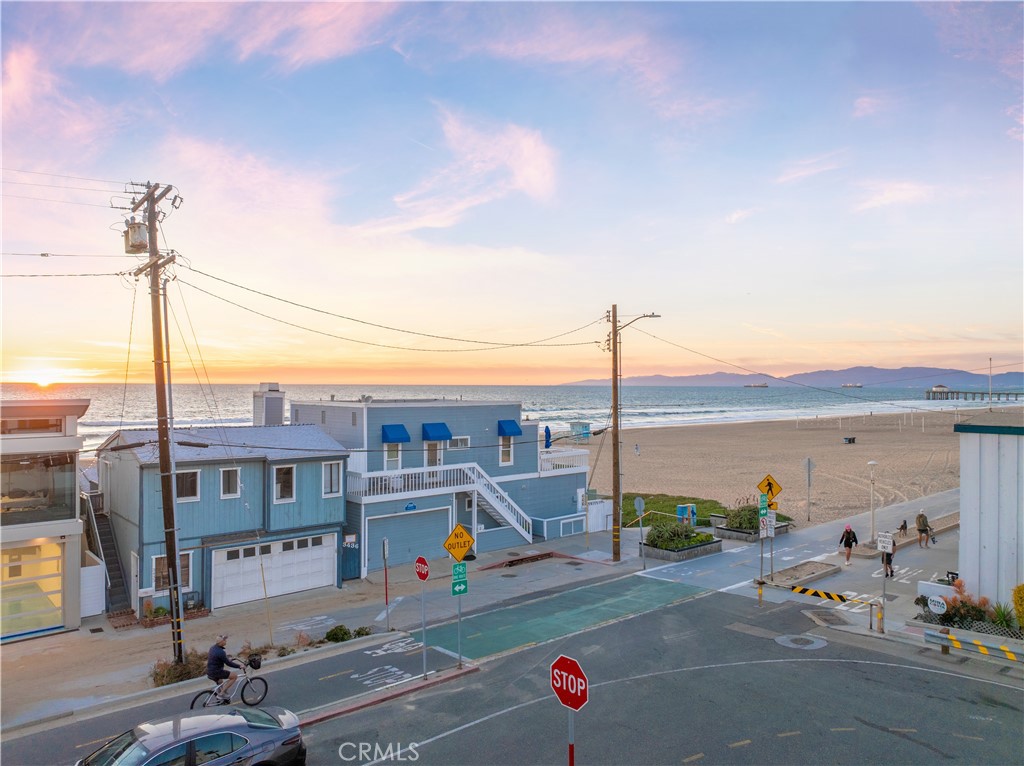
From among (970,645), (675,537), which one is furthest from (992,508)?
(675,537)

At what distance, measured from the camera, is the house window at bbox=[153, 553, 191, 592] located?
72.3 feet

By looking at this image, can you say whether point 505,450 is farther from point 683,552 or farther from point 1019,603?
point 1019,603

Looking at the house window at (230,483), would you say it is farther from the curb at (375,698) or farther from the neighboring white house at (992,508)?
the neighboring white house at (992,508)

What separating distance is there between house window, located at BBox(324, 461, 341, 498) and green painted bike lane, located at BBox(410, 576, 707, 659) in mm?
8026

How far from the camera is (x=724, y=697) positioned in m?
14.3

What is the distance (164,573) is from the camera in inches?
878

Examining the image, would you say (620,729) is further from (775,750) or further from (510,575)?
(510,575)

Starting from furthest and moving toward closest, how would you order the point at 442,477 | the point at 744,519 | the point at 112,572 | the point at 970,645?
the point at 744,519 → the point at 442,477 → the point at 112,572 → the point at 970,645

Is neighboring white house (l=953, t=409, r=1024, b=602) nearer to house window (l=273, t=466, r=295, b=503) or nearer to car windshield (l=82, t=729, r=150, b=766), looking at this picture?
car windshield (l=82, t=729, r=150, b=766)

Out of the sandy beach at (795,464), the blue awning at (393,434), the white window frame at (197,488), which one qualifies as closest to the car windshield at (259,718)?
the white window frame at (197,488)

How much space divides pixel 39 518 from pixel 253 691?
11048 mm

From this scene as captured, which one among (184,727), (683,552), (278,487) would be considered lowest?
(683,552)

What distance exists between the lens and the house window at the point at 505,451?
32.9m

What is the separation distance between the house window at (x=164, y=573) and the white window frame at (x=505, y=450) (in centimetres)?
1467
